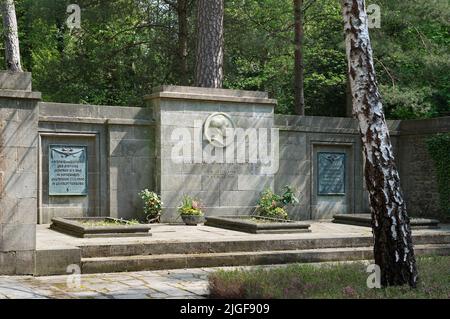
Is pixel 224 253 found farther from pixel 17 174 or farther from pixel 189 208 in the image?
pixel 189 208

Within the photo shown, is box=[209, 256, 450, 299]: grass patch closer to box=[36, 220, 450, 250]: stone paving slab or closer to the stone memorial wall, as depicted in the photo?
Answer: box=[36, 220, 450, 250]: stone paving slab

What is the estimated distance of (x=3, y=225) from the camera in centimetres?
991

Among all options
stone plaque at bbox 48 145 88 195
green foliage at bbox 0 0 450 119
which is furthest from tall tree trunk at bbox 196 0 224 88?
stone plaque at bbox 48 145 88 195

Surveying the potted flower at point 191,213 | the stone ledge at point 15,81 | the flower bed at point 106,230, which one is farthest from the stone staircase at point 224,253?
the potted flower at point 191,213

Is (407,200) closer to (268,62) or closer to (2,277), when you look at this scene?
(268,62)

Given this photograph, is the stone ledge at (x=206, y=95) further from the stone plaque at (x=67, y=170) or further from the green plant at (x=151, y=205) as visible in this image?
the green plant at (x=151, y=205)

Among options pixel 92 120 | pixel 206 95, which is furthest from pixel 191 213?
pixel 92 120

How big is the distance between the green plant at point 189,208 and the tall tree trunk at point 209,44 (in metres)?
3.77

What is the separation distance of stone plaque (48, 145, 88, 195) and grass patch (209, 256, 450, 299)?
769 cm

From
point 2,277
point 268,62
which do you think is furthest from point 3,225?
point 268,62

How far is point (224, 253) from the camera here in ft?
38.6

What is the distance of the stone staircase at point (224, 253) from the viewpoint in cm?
1076

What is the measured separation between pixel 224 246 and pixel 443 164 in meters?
9.14
